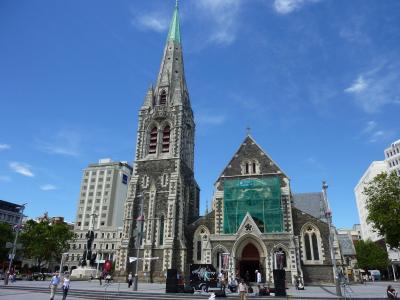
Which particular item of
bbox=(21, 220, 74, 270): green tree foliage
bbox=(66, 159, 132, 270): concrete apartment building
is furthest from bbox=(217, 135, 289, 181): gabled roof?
bbox=(66, 159, 132, 270): concrete apartment building

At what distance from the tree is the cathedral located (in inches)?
207

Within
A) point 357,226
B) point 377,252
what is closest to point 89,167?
point 377,252

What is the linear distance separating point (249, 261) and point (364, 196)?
250 feet

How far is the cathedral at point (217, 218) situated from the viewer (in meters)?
32.9

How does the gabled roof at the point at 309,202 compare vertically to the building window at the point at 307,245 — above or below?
above

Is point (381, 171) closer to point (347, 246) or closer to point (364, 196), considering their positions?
point (364, 196)

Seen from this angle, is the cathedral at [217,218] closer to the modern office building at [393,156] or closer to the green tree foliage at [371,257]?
the green tree foliage at [371,257]

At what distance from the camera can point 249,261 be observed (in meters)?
35.1

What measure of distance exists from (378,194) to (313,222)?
756cm

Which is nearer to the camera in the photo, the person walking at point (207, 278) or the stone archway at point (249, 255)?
the person walking at point (207, 278)

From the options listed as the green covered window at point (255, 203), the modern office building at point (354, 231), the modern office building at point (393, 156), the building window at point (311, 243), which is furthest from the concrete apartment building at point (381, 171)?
the green covered window at point (255, 203)

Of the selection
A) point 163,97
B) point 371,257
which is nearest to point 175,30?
point 163,97

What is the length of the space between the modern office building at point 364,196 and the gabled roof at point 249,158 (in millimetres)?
54724

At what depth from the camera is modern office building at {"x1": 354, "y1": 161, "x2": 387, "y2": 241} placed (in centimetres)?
8925
